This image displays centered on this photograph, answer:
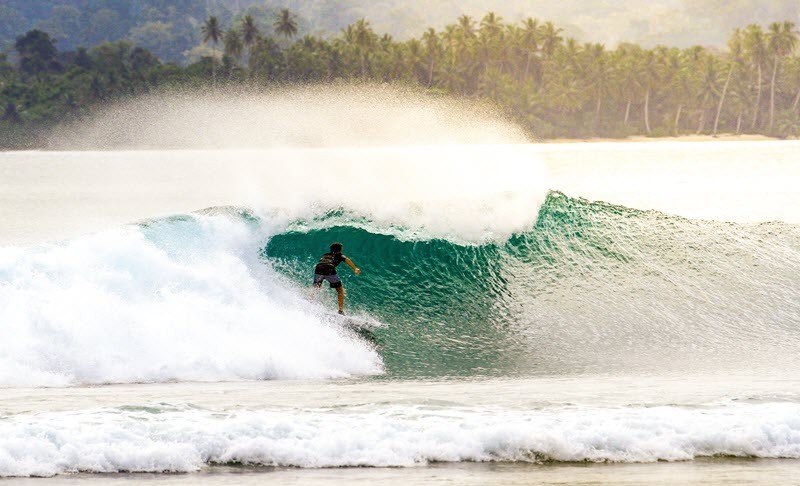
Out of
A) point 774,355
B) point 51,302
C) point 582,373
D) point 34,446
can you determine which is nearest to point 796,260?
point 774,355

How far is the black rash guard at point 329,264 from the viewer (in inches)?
547

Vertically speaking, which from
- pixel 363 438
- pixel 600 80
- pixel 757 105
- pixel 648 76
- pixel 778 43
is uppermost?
pixel 778 43

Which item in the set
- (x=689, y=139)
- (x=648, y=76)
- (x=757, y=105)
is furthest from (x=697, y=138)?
(x=648, y=76)

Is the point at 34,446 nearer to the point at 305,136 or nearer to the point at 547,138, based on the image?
the point at 305,136

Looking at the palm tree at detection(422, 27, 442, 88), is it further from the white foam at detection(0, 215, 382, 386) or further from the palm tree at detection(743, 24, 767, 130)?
the white foam at detection(0, 215, 382, 386)

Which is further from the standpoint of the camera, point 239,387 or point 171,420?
point 239,387

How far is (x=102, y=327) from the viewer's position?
12586 mm

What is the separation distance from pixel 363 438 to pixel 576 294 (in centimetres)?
764

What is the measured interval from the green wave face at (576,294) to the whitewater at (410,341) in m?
0.05

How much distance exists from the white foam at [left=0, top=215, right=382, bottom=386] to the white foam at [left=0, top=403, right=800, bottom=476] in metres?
2.43

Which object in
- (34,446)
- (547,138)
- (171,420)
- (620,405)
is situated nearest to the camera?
(34,446)

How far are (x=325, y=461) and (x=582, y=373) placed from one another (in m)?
4.63

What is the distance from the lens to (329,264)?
1393 centimetres

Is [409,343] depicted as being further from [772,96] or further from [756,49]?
[756,49]
